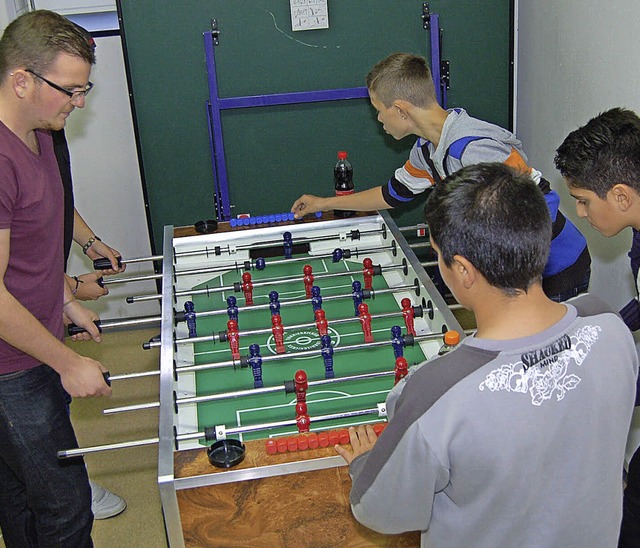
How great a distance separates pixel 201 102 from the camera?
3.97m

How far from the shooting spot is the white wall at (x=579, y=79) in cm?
285

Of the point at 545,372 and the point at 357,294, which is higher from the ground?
the point at 545,372

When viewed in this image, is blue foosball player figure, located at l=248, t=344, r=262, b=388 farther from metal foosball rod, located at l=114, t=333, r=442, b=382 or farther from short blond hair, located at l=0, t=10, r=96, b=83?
short blond hair, located at l=0, t=10, r=96, b=83

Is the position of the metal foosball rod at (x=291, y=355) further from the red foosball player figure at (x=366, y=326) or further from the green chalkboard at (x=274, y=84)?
the green chalkboard at (x=274, y=84)

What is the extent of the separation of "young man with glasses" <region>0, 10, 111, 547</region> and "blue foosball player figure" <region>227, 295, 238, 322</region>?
52 cm

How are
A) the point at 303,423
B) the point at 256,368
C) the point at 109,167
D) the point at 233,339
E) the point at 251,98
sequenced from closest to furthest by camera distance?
the point at 303,423 → the point at 256,368 → the point at 233,339 → the point at 251,98 → the point at 109,167

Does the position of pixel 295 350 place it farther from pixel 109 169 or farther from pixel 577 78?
pixel 109 169

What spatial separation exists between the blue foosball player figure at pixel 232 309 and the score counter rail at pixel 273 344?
0.04m

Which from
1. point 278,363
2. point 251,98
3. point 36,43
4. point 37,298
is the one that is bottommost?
point 278,363

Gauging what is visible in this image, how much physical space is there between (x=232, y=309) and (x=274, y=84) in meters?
1.86

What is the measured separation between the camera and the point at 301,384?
194cm

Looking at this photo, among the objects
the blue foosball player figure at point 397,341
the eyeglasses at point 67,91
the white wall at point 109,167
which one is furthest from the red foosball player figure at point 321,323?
the white wall at point 109,167

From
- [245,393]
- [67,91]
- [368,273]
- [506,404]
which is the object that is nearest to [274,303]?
[368,273]

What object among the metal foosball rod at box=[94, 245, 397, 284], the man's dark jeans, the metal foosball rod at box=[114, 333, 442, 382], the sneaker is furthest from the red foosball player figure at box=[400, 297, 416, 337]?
the sneaker
